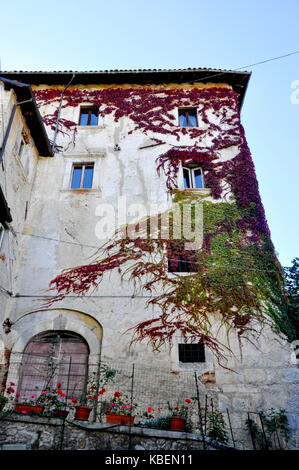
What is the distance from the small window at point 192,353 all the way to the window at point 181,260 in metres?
2.15

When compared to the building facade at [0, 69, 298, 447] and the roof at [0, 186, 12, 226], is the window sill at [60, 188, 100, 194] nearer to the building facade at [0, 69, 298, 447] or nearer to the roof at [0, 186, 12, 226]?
the building facade at [0, 69, 298, 447]

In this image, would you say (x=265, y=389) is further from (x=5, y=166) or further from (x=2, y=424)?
(x=5, y=166)

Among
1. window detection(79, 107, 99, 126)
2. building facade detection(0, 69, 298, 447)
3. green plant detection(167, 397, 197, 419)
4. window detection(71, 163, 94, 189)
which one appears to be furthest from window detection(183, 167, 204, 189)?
green plant detection(167, 397, 197, 419)

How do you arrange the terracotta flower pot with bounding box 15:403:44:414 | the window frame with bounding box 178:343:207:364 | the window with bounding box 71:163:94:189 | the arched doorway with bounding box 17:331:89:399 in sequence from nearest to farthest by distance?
the terracotta flower pot with bounding box 15:403:44:414 < the arched doorway with bounding box 17:331:89:399 < the window frame with bounding box 178:343:207:364 < the window with bounding box 71:163:94:189

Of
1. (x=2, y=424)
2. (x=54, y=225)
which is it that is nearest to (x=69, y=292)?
(x=54, y=225)

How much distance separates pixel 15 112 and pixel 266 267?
343 inches

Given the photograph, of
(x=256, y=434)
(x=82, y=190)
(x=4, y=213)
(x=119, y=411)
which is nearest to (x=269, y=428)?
(x=256, y=434)

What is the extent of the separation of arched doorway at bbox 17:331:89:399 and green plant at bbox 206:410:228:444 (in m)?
3.07

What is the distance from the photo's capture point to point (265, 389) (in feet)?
26.5

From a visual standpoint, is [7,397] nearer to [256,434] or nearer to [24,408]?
[24,408]

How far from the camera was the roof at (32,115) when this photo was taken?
9945 millimetres

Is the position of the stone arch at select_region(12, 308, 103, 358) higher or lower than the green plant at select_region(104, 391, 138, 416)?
higher

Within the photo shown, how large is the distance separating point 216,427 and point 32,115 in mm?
10157

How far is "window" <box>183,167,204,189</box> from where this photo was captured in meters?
12.1
